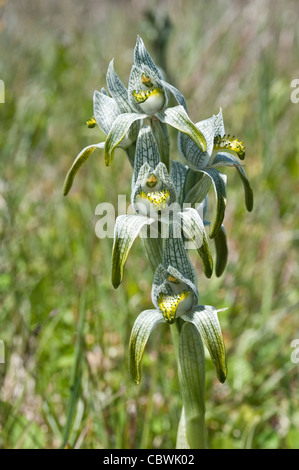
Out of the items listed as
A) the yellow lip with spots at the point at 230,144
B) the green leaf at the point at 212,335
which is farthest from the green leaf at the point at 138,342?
the yellow lip with spots at the point at 230,144

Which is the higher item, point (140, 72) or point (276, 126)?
point (276, 126)

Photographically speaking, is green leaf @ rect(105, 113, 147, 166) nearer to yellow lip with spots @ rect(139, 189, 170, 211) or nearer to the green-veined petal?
yellow lip with spots @ rect(139, 189, 170, 211)

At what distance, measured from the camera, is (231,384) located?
2705 mm

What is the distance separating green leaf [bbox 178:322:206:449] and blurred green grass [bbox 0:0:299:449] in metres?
0.33

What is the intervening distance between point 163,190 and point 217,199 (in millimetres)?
181

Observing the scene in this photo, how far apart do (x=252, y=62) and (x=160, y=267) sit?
388 cm

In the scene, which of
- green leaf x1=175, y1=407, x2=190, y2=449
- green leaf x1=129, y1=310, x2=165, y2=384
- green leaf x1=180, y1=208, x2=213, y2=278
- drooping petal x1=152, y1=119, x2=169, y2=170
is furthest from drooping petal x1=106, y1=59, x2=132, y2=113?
green leaf x1=175, y1=407, x2=190, y2=449

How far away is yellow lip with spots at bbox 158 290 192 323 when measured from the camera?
155 centimetres

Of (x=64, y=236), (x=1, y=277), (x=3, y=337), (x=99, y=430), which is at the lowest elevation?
(x=99, y=430)

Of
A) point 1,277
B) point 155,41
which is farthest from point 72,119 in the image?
point 1,277

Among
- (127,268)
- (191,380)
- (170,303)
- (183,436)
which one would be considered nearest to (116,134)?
(170,303)

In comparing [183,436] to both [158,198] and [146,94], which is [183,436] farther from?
[146,94]

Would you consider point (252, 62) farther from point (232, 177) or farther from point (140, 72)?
point (140, 72)
